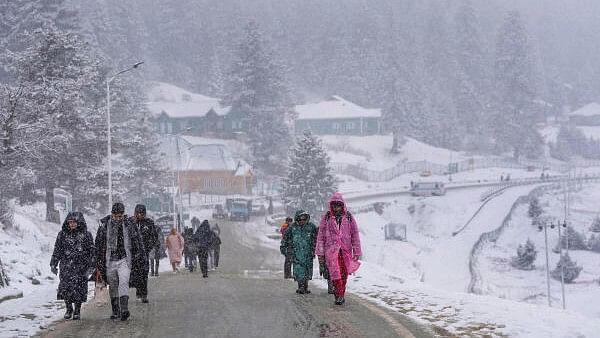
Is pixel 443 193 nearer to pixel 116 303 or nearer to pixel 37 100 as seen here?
pixel 37 100

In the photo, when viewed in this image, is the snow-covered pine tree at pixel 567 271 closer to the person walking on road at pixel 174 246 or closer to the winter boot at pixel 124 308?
the person walking on road at pixel 174 246

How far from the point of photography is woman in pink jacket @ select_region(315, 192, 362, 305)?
10.6 meters

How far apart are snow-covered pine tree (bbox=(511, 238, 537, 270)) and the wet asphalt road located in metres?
41.2

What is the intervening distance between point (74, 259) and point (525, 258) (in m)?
46.6

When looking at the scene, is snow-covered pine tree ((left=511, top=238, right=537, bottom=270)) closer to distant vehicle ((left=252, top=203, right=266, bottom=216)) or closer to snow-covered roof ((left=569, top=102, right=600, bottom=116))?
distant vehicle ((left=252, top=203, right=266, bottom=216))

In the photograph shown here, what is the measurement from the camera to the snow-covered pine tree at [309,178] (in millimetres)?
57906

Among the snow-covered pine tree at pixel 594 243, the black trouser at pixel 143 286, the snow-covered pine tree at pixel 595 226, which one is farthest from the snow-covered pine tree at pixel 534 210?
the black trouser at pixel 143 286

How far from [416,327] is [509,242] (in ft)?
174

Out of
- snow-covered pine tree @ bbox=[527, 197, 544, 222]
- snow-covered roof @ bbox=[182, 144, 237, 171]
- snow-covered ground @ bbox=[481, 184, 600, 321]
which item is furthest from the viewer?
snow-covered roof @ bbox=[182, 144, 237, 171]

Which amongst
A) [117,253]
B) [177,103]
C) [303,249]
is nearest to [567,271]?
[303,249]

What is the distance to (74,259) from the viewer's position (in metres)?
9.83

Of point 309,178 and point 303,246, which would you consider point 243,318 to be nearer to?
point 303,246

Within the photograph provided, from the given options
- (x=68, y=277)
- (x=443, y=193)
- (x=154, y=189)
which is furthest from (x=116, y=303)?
(x=443, y=193)

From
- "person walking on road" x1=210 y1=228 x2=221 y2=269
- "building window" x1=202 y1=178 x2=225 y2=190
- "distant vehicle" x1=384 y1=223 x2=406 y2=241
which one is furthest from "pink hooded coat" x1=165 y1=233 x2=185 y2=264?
"building window" x1=202 y1=178 x2=225 y2=190
